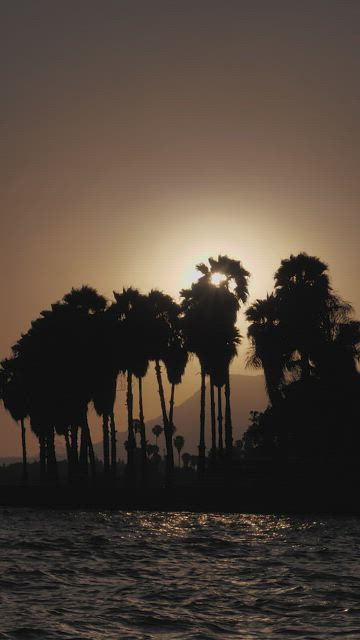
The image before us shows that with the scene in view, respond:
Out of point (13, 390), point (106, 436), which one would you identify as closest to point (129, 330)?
point (106, 436)

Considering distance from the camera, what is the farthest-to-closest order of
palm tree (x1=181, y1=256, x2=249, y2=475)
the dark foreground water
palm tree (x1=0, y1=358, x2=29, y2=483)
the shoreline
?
palm tree (x1=0, y1=358, x2=29, y2=483) < palm tree (x1=181, y1=256, x2=249, y2=475) < the shoreline < the dark foreground water

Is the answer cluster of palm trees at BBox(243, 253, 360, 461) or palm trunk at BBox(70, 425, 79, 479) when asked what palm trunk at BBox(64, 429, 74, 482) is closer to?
palm trunk at BBox(70, 425, 79, 479)

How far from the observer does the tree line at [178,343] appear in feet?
206

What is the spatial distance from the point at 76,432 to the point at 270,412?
1917 cm

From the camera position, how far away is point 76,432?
3196 inches

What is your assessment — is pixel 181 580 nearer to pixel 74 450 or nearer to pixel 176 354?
pixel 176 354

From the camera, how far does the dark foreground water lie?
64.6 feet

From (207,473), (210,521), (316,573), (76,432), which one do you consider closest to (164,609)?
(316,573)

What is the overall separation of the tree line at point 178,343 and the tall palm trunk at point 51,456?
464 mm

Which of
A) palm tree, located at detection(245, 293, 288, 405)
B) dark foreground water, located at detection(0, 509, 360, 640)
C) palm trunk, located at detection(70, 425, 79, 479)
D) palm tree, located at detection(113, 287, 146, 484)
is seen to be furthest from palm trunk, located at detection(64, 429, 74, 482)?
dark foreground water, located at detection(0, 509, 360, 640)

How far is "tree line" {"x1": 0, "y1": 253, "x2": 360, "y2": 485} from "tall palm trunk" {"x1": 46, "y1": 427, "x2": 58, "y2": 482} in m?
0.46

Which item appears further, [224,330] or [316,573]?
[224,330]

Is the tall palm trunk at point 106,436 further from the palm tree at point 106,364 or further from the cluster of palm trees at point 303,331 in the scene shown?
the cluster of palm trees at point 303,331

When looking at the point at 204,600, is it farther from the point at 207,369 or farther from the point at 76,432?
the point at 76,432
